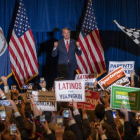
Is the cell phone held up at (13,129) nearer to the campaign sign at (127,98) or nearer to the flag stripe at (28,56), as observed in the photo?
the campaign sign at (127,98)

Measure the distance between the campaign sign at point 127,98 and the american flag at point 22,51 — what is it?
4.19 metres

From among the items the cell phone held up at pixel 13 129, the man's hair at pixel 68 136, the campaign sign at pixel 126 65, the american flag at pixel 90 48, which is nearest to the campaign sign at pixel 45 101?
the cell phone held up at pixel 13 129

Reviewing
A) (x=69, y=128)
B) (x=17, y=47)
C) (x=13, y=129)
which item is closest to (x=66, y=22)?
(x=17, y=47)

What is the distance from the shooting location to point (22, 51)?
318 inches

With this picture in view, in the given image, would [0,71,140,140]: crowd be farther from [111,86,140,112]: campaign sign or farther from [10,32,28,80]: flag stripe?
[10,32,28,80]: flag stripe

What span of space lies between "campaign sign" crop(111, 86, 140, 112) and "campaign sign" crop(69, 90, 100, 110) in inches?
12.2

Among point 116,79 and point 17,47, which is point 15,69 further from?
point 116,79

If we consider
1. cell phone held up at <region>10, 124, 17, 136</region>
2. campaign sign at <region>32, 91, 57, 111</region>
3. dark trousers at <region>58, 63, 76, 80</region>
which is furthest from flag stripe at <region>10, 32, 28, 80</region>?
cell phone held up at <region>10, 124, 17, 136</region>

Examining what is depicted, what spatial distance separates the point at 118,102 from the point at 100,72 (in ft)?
14.7

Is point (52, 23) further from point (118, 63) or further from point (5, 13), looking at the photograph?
point (118, 63)

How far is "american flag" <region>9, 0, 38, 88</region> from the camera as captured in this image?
Result: 8.00m

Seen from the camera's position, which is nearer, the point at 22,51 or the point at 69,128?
the point at 69,128

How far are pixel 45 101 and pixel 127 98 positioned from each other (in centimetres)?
119

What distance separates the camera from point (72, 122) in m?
3.60
